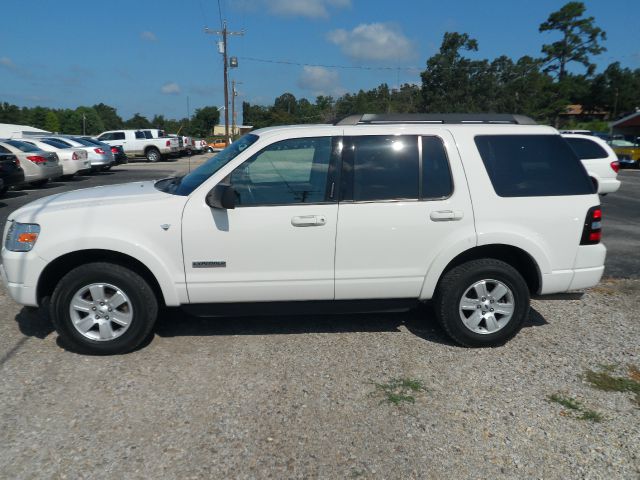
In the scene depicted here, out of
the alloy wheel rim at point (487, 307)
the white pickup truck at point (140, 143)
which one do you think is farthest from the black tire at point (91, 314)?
the white pickup truck at point (140, 143)

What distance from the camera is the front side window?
4.40m

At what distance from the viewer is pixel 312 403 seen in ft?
12.2

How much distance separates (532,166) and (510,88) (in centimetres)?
5321

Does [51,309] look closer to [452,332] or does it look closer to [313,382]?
[313,382]

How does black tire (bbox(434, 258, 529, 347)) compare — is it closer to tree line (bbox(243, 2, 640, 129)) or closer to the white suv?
the white suv

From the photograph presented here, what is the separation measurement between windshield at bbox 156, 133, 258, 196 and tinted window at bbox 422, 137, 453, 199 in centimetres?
144

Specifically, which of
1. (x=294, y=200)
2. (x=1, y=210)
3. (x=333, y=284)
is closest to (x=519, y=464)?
(x=333, y=284)

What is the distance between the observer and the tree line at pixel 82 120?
323 ft

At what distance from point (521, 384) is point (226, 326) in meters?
2.62

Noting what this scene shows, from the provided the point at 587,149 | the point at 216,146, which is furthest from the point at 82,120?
the point at 587,149

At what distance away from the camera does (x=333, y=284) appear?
4461mm

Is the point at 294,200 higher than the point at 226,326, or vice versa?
the point at 294,200

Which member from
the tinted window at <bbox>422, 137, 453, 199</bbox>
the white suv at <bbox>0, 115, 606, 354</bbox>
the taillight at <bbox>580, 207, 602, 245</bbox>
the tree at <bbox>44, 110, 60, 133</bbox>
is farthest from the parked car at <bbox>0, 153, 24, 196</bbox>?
the tree at <bbox>44, 110, 60, 133</bbox>

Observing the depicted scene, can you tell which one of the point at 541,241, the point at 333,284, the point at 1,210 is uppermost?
the point at 541,241
